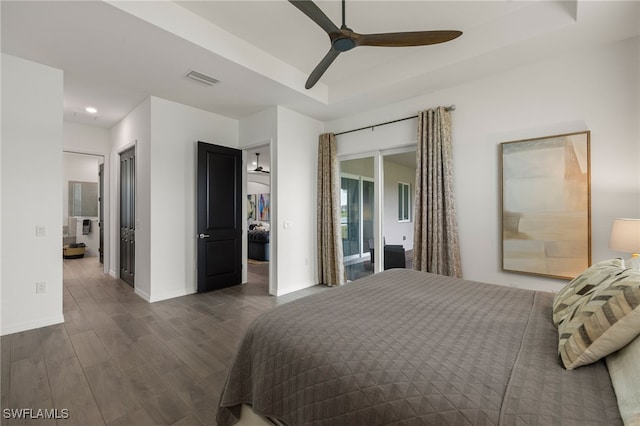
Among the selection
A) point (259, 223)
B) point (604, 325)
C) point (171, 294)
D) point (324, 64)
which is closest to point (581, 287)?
point (604, 325)

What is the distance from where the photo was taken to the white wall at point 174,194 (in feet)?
12.5

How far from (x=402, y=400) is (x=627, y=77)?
338 centimetres

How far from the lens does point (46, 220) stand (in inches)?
116

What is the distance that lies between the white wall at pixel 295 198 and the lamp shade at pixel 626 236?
340cm

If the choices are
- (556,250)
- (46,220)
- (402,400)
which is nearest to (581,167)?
(556,250)

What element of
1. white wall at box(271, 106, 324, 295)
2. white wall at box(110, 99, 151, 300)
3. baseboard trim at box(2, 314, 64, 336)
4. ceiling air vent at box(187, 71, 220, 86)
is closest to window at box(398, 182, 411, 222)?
white wall at box(271, 106, 324, 295)

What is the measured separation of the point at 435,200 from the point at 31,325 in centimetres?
451

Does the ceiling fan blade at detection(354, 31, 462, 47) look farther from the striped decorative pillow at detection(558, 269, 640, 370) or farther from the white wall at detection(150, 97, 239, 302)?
the white wall at detection(150, 97, 239, 302)

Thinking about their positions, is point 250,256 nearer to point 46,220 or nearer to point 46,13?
point 46,220

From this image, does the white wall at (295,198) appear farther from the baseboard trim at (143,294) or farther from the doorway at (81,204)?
the doorway at (81,204)

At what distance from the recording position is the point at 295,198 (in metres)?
4.33

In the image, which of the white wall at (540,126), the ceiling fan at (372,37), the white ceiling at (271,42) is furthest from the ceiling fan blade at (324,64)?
the white wall at (540,126)

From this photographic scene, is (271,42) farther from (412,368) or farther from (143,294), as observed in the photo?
(143,294)

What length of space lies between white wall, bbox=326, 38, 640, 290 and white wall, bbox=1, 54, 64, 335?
13.2 feet
